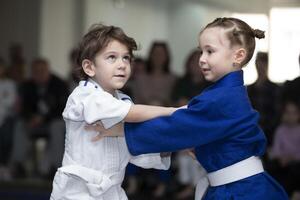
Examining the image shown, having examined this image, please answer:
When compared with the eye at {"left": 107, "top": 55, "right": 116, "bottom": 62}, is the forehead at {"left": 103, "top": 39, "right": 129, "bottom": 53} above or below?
above

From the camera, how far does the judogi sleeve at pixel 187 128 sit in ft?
9.72

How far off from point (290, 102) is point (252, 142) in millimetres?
3131

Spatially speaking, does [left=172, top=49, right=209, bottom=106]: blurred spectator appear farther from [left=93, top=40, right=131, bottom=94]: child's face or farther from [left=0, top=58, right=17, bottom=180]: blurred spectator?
[left=93, top=40, right=131, bottom=94]: child's face

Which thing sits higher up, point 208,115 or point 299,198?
point 208,115

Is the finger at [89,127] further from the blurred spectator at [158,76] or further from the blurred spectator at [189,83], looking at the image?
the blurred spectator at [158,76]

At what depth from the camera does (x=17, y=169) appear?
26.3ft

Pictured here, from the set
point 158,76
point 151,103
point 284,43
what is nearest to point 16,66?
point 158,76

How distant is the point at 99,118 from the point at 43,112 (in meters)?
4.88

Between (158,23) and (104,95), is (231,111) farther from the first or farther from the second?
(158,23)

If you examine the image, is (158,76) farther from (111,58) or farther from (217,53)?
(217,53)

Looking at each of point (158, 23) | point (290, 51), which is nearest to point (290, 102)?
point (290, 51)

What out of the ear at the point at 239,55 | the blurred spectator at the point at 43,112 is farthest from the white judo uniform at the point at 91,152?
the blurred spectator at the point at 43,112

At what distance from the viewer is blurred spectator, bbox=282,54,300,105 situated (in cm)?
598

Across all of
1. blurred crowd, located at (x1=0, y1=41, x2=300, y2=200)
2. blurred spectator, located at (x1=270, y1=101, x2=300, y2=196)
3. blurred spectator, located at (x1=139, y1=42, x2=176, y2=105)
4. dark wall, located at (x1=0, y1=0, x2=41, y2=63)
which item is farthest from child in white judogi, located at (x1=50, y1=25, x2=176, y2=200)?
dark wall, located at (x1=0, y1=0, x2=41, y2=63)
